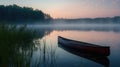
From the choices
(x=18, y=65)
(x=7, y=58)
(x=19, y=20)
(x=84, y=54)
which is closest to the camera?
(x=18, y=65)

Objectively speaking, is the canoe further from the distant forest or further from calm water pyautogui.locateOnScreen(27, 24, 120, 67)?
the distant forest

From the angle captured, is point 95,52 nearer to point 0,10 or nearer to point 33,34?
point 33,34

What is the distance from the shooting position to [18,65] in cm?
480

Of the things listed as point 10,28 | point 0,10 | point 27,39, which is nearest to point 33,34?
point 27,39

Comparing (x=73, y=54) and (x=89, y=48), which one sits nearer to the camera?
(x=89, y=48)

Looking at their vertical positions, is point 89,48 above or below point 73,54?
above

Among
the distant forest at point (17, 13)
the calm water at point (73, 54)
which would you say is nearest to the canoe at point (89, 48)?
the calm water at point (73, 54)

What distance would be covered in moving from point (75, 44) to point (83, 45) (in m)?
2.37

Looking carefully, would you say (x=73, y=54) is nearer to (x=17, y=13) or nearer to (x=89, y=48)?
(x=89, y=48)

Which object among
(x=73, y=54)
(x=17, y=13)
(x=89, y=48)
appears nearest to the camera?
(x=89, y=48)

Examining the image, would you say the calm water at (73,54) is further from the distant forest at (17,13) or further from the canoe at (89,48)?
the distant forest at (17,13)

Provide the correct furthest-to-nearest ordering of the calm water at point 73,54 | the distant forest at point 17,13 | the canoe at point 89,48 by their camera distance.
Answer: the distant forest at point 17,13 < the canoe at point 89,48 < the calm water at point 73,54

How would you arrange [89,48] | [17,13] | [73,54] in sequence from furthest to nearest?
[17,13]
[73,54]
[89,48]

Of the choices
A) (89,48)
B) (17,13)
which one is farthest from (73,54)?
(17,13)
